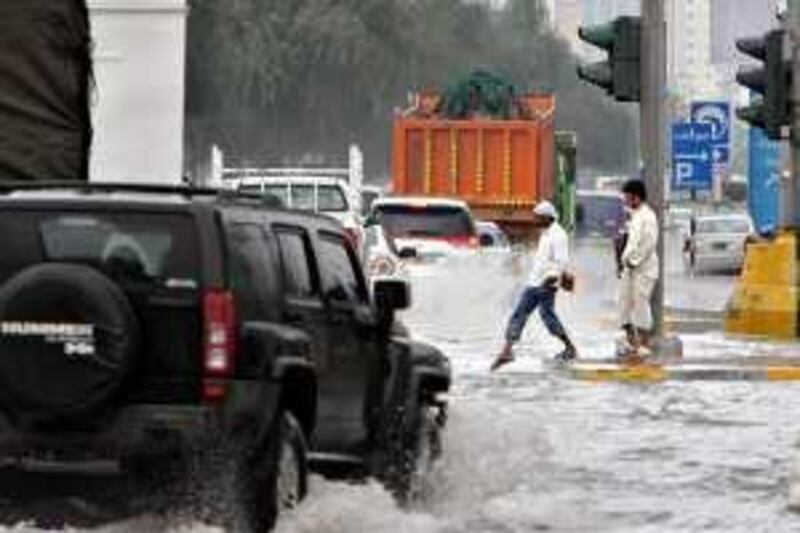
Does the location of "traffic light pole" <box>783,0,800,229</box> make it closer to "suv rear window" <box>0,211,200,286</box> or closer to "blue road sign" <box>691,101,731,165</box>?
"suv rear window" <box>0,211,200,286</box>

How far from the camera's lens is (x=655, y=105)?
67.8 feet

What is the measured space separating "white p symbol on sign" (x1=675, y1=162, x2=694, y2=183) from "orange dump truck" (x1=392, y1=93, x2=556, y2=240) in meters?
2.55

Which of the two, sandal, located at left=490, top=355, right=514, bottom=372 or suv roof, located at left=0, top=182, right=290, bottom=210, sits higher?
suv roof, located at left=0, top=182, right=290, bottom=210

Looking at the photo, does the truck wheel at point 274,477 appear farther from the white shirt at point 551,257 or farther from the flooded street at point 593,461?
the white shirt at point 551,257

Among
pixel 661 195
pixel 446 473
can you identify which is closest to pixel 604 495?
pixel 446 473

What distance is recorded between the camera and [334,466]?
33.3 ft

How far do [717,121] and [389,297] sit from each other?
31.7m

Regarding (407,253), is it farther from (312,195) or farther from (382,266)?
(382,266)

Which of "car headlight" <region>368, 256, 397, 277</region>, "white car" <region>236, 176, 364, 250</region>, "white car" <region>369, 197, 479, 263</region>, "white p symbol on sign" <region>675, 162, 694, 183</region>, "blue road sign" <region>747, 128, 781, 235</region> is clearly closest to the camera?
"car headlight" <region>368, 256, 397, 277</region>

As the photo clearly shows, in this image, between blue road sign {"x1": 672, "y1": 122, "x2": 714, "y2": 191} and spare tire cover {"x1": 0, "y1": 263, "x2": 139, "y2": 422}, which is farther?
blue road sign {"x1": 672, "y1": 122, "x2": 714, "y2": 191}

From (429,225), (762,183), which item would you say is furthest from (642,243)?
(762,183)

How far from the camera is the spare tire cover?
Result: 8.53 metres

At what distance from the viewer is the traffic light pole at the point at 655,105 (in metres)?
20.6

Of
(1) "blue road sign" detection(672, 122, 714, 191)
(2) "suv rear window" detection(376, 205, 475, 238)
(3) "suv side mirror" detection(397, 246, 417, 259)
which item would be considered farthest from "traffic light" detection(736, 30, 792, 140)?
(1) "blue road sign" detection(672, 122, 714, 191)
